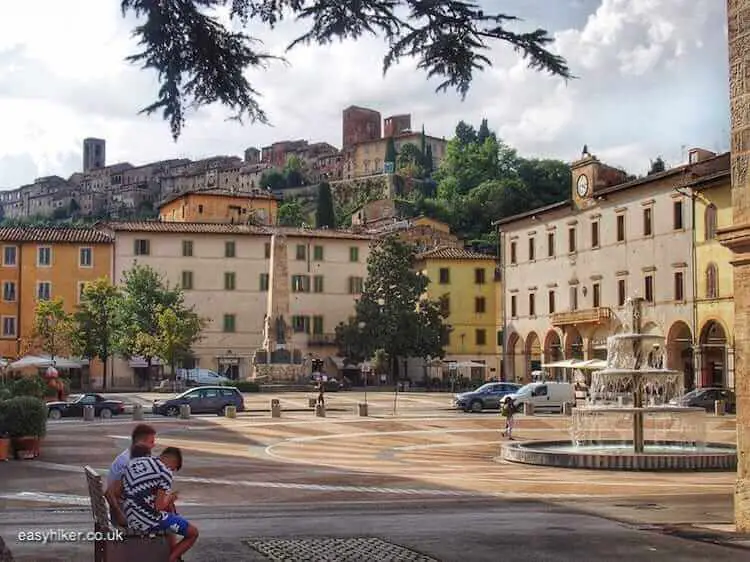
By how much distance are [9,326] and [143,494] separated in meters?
69.4

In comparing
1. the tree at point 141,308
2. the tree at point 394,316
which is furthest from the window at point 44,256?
the tree at point 394,316

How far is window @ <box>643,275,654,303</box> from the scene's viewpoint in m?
56.4

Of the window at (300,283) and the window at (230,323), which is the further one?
the window at (300,283)

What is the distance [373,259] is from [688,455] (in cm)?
5331

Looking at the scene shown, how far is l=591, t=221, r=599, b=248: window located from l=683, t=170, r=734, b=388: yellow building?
356 inches

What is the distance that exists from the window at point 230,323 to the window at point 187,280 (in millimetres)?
3426

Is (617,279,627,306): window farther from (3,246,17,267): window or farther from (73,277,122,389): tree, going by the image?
(3,246,17,267): window

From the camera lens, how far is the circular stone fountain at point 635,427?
22.4 meters

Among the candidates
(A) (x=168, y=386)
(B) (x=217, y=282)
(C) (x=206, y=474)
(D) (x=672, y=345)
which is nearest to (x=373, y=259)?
(B) (x=217, y=282)

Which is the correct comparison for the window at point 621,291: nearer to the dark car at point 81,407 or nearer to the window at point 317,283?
the window at point 317,283

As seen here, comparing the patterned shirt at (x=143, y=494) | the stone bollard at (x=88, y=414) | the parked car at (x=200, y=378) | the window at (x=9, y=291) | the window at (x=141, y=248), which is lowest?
the stone bollard at (x=88, y=414)

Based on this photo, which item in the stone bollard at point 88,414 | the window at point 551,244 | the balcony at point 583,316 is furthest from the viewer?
the window at point 551,244

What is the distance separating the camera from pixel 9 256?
73.4 meters

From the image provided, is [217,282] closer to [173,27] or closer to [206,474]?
[206,474]
